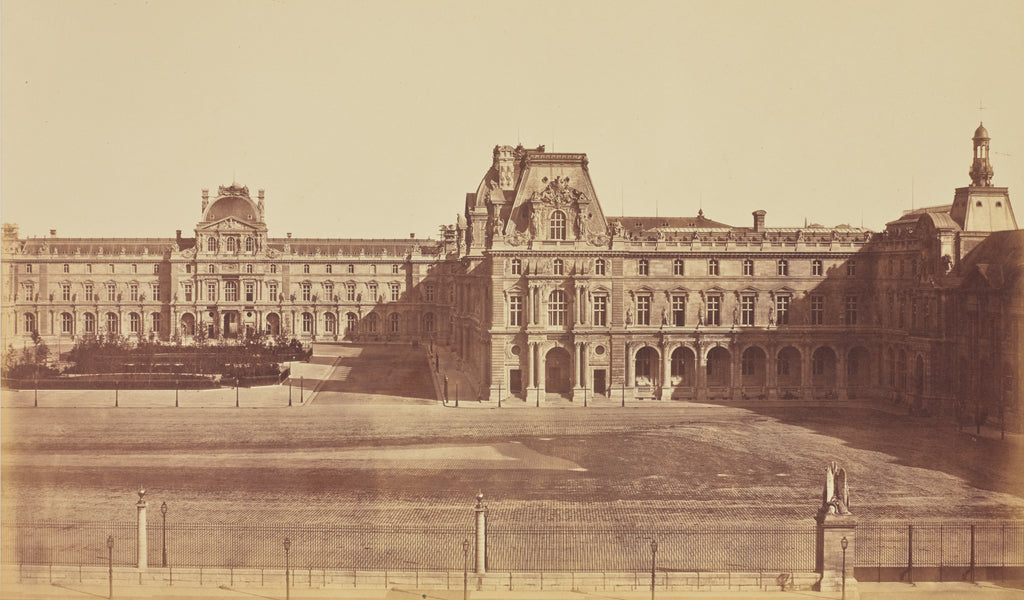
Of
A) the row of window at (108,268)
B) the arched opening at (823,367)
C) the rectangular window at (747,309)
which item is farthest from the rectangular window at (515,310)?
the row of window at (108,268)

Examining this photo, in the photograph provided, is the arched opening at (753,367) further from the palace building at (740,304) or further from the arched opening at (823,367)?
the arched opening at (823,367)

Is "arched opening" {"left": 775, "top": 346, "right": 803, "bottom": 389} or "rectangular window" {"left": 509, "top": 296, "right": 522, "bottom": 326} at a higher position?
"rectangular window" {"left": 509, "top": 296, "right": 522, "bottom": 326}

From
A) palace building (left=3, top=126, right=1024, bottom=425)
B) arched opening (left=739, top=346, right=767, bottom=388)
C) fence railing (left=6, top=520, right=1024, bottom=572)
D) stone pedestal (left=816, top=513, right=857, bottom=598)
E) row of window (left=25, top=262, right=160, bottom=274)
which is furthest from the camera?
row of window (left=25, top=262, right=160, bottom=274)

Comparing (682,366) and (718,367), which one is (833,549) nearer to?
(682,366)

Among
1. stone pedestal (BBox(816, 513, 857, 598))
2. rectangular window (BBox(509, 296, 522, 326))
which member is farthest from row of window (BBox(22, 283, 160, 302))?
stone pedestal (BBox(816, 513, 857, 598))

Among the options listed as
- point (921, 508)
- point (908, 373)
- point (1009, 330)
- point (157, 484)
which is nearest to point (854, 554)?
point (921, 508)

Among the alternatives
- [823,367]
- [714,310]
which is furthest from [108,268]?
[823,367]

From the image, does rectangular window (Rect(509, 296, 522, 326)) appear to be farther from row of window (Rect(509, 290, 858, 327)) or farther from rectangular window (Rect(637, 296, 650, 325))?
rectangular window (Rect(637, 296, 650, 325))
